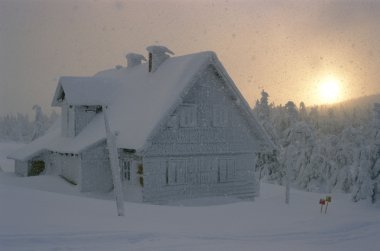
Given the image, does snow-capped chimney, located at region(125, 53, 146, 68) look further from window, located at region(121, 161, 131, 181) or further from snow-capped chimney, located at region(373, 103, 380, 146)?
snow-capped chimney, located at region(373, 103, 380, 146)

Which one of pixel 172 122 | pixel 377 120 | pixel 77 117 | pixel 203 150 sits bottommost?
pixel 203 150

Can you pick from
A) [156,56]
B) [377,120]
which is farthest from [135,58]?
[377,120]

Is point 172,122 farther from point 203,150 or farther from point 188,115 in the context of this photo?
point 203,150

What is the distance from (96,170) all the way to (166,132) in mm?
4937

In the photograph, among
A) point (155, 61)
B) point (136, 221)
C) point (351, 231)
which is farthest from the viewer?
point (155, 61)

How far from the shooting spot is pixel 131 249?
32.7ft

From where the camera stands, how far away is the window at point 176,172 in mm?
22484

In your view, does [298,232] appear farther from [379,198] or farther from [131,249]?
[379,198]

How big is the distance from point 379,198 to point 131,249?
2732cm

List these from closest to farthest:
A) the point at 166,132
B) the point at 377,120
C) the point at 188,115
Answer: the point at 166,132, the point at 188,115, the point at 377,120

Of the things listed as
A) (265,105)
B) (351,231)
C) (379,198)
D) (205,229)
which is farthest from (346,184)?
(205,229)

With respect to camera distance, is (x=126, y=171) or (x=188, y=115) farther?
(x=126, y=171)

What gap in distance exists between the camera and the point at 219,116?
24531 millimetres

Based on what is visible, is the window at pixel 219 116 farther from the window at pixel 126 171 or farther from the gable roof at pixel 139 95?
the window at pixel 126 171
